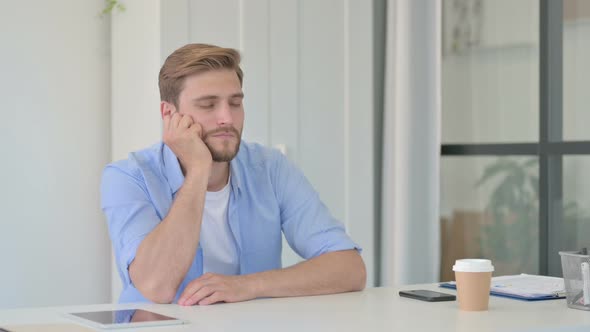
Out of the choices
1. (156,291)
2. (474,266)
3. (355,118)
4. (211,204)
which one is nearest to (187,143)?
(211,204)

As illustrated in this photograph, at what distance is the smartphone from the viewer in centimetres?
196

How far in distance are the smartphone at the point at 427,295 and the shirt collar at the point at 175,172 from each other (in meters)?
0.59

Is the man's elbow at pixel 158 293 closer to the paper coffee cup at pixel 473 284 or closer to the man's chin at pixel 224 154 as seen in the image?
the man's chin at pixel 224 154

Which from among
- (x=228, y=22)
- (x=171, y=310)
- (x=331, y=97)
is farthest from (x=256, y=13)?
(x=171, y=310)

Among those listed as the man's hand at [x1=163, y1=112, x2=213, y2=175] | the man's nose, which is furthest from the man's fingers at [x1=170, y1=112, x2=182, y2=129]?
the man's nose

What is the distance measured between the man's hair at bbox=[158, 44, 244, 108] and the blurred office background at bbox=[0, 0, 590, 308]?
0.74m

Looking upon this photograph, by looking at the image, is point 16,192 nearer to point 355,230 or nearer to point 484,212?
point 355,230

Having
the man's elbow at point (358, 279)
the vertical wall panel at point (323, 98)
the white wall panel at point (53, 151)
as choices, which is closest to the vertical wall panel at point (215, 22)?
the vertical wall panel at point (323, 98)

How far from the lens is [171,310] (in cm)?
184

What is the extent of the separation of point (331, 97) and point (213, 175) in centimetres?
124

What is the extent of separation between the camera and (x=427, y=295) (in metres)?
1.98

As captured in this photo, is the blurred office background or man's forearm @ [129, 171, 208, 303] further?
the blurred office background

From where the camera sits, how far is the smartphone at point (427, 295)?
196 centimetres

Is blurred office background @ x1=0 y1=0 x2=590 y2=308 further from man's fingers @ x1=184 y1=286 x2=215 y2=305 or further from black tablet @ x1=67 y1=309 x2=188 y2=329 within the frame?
black tablet @ x1=67 y1=309 x2=188 y2=329
